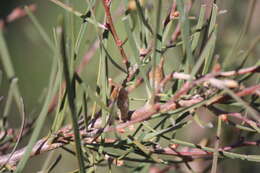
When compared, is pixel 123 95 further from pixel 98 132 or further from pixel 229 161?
pixel 229 161

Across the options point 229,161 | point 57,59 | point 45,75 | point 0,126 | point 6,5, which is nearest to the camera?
point 57,59

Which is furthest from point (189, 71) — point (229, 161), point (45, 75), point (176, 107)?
point (45, 75)

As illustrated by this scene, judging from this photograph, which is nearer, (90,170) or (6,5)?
(90,170)

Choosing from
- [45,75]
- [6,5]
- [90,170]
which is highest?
[6,5]

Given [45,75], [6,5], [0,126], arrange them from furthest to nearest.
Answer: [6,5] → [45,75] → [0,126]

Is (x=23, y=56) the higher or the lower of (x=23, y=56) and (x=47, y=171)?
the higher

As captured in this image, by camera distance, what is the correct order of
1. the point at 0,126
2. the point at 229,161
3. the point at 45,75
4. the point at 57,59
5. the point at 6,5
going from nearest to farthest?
the point at 57,59 < the point at 0,126 < the point at 229,161 < the point at 45,75 < the point at 6,5

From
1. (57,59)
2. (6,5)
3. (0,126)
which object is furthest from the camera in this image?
(6,5)

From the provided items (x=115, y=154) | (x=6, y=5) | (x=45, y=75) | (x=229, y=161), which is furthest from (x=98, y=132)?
(x=6, y=5)

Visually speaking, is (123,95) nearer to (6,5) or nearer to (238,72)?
(238,72)
